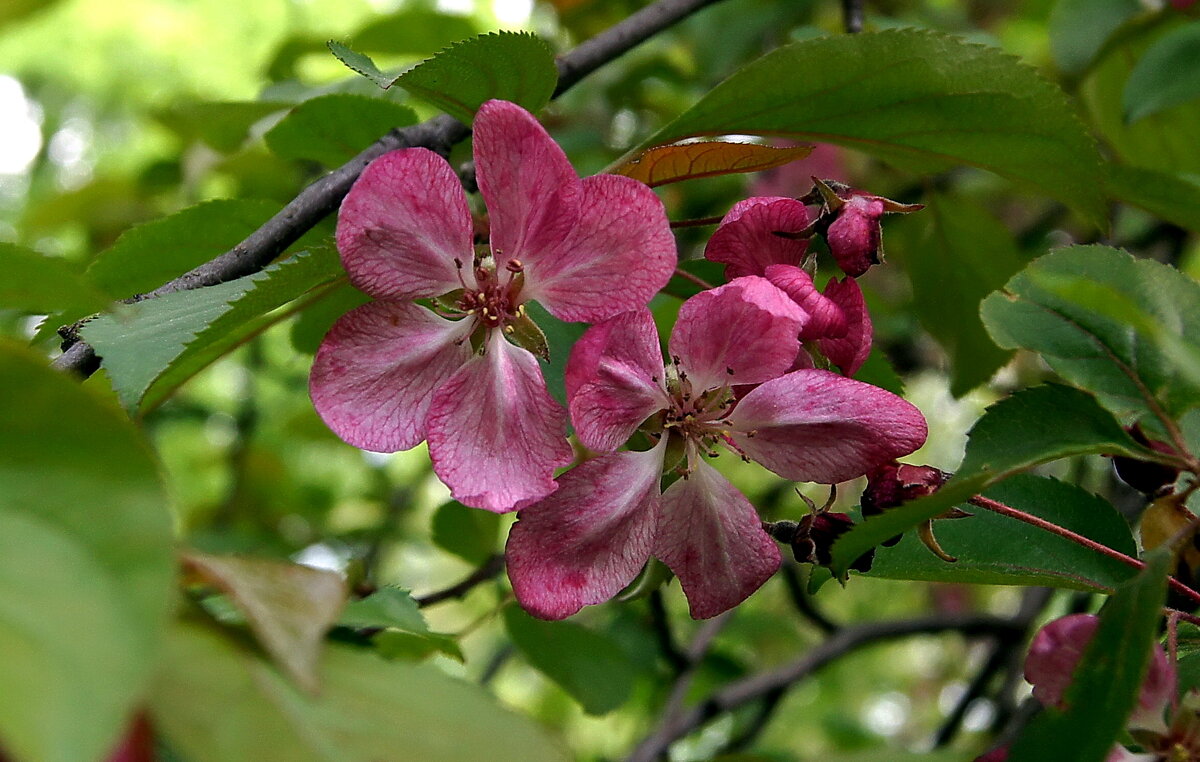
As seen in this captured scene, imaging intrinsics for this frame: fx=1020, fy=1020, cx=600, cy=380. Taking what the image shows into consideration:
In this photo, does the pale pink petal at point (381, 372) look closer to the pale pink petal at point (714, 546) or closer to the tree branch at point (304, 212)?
the tree branch at point (304, 212)

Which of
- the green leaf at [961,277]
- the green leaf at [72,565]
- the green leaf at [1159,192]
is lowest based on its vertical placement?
the green leaf at [961,277]

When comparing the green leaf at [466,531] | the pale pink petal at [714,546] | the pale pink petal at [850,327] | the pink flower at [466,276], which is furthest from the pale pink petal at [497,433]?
the green leaf at [466,531]

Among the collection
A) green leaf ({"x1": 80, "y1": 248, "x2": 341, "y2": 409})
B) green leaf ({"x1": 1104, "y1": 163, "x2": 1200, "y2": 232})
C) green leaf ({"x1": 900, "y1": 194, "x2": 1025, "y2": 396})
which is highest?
green leaf ({"x1": 80, "y1": 248, "x2": 341, "y2": 409})

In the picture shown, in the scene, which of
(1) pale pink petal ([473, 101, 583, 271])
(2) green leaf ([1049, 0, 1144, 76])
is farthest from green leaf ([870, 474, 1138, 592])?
(2) green leaf ([1049, 0, 1144, 76])

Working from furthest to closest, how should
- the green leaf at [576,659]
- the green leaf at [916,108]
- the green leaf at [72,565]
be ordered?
the green leaf at [576,659]
the green leaf at [916,108]
the green leaf at [72,565]

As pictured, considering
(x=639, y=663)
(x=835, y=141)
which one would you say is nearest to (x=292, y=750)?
(x=835, y=141)

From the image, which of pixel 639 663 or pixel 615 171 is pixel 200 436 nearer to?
pixel 639 663

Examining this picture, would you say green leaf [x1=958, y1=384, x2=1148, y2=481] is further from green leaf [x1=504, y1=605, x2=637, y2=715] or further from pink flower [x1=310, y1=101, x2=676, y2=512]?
green leaf [x1=504, y1=605, x2=637, y2=715]
